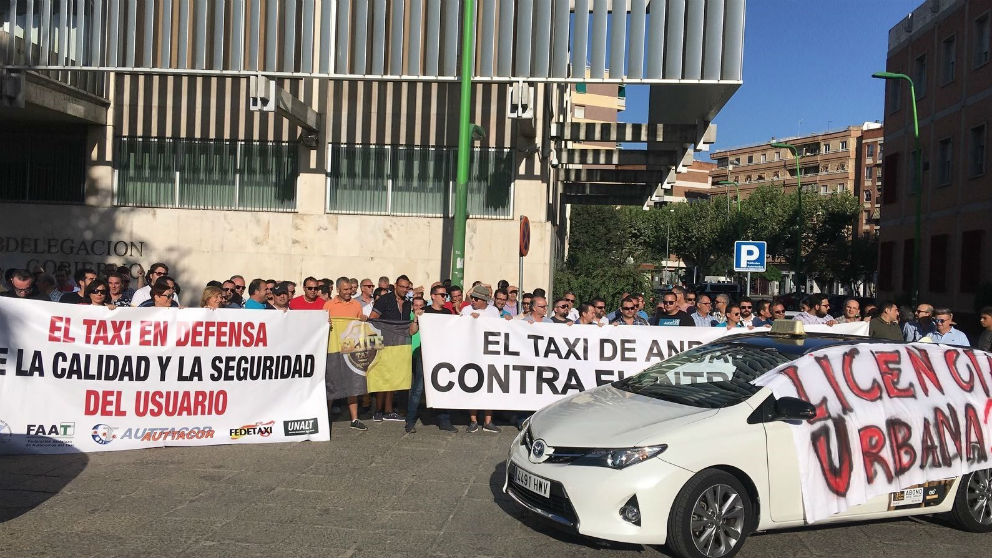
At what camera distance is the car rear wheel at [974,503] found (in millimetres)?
6332

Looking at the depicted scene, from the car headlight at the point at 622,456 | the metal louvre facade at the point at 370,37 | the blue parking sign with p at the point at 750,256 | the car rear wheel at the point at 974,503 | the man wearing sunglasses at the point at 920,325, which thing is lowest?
the car rear wheel at the point at 974,503

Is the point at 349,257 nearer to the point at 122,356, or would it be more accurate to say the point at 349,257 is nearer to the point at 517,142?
the point at 517,142

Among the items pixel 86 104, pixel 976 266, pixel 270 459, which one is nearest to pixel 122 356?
pixel 270 459

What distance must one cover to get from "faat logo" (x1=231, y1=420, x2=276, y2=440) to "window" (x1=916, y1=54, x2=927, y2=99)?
33.4 m

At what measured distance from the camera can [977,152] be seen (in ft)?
98.0

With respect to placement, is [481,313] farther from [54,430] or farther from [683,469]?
[683,469]

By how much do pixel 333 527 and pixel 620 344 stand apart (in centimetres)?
472

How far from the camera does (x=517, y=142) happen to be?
683 inches

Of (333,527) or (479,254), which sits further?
(479,254)

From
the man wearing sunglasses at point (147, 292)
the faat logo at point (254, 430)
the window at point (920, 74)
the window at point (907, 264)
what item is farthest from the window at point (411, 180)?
the window at point (920, 74)

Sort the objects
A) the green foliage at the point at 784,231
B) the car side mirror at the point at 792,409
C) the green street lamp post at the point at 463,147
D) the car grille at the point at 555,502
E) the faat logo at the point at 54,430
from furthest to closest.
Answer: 1. the green foliage at the point at 784,231
2. the green street lamp post at the point at 463,147
3. the faat logo at the point at 54,430
4. the car side mirror at the point at 792,409
5. the car grille at the point at 555,502

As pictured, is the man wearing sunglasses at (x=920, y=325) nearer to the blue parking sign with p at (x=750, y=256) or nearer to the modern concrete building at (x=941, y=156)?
the blue parking sign with p at (x=750, y=256)

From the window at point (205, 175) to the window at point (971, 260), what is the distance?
2317cm

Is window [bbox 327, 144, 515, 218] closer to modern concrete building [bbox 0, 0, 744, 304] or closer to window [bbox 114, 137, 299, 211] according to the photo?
modern concrete building [bbox 0, 0, 744, 304]
